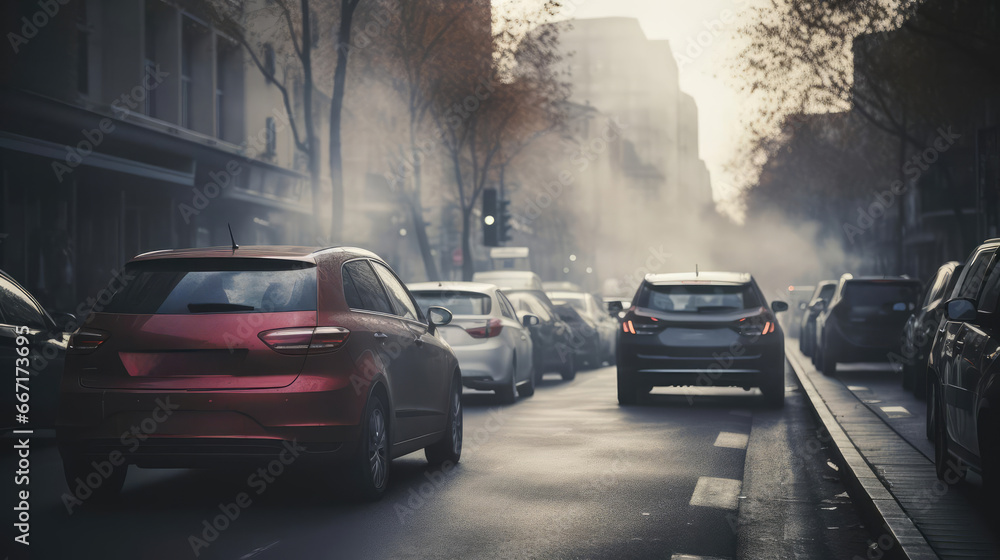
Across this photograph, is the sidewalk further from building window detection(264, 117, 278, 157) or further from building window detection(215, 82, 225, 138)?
building window detection(264, 117, 278, 157)

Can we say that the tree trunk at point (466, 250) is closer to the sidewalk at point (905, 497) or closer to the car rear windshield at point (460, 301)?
the car rear windshield at point (460, 301)

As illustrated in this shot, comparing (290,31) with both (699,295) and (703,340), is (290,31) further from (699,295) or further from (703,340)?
(703,340)

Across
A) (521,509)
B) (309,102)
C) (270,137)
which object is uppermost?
(270,137)

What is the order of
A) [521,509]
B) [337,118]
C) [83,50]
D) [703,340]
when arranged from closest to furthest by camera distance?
[521,509] < [703,340] < [83,50] < [337,118]

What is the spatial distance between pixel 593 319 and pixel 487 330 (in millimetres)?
10261

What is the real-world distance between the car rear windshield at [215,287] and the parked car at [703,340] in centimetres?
806

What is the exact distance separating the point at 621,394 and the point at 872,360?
7.47 meters

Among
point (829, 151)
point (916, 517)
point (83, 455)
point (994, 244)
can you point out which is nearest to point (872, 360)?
point (994, 244)

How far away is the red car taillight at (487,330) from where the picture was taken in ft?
50.5

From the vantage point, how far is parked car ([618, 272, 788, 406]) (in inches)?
588

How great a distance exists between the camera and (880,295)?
2136cm

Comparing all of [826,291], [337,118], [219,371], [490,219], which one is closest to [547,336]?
[337,118]

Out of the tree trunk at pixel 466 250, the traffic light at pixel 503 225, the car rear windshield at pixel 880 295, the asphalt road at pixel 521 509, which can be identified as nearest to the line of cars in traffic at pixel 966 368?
the asphalt road at pixel 521 509

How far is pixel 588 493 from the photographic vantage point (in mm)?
8352
